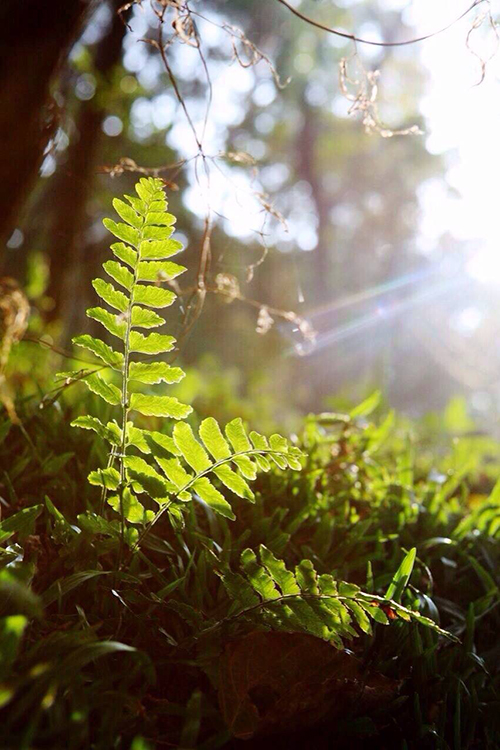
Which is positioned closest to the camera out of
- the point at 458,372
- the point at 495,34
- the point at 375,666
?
the point at 375,666

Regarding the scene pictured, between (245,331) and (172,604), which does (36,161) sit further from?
(245,331)

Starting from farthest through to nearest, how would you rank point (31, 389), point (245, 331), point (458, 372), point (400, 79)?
point (458, 372)
point (400, 79)
point (245, 331)
point (31, 389)

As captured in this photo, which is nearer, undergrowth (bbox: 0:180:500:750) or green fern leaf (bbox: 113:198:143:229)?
undergrowth (bbox: 0:180:500:750)

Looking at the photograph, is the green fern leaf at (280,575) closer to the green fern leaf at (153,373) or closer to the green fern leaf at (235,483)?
the green fern leaf at (235,483)

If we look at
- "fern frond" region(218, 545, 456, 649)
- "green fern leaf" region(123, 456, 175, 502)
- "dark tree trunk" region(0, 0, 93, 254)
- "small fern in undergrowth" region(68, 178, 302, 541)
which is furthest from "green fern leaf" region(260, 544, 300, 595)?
"dark tree trunk" region(0, 0, 93, 254)

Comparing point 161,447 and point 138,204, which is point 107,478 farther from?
point 138,204

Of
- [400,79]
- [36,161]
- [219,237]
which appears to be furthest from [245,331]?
[36,161]

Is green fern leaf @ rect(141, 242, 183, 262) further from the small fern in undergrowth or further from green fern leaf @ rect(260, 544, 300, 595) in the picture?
green fern leaf @ rect(260, 544, 300, 595)

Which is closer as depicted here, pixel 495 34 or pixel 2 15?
pixel 2 15

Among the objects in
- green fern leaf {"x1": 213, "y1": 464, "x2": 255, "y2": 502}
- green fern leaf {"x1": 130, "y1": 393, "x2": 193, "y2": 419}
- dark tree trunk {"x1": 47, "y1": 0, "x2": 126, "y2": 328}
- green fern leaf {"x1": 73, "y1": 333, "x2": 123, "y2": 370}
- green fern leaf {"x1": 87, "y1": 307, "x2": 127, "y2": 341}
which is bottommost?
green fern leaf {"x1": 213, "y1": 464, "x2": 255, "y2": 502}
